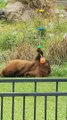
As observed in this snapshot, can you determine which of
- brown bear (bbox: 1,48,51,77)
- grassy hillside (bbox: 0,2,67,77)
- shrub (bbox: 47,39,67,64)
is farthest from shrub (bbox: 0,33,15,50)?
brown bear (bbox: 1,48,51,77)

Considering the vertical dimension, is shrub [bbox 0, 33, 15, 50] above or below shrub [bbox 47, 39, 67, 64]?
below

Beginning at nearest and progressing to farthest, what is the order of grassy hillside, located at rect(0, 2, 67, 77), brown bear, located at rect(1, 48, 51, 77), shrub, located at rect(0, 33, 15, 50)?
brown bear, located at rect(1, 48, 51, 77) → grassy hillside, located at rect(0, 2, 67, 77) → shrub, located at rect(0, 33, 15, 50)

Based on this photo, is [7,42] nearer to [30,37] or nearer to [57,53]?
[30,37]

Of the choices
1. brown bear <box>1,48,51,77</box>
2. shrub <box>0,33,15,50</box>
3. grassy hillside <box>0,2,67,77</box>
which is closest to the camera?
brown bear <box>1,48,51,77</box>

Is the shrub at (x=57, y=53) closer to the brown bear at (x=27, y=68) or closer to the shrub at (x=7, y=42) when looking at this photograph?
the brown bear at (x=27, y=68)

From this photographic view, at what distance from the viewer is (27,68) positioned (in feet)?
38.5

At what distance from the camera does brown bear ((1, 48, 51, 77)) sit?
1159 cm

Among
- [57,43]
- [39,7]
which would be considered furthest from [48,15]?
[57,43]

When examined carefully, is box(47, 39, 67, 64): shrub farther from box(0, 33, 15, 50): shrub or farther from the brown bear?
box(0, 33, 15, 50): shrub

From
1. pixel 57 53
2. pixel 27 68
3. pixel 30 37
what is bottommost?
pixel 30 37

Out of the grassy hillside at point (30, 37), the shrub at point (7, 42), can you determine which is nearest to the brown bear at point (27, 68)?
the grassy hillside at point (30, 37)

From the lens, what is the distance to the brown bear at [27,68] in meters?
11.6

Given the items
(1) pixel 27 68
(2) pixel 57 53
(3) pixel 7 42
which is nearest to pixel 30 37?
(3) pixel 7 42

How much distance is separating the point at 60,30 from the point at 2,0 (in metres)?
4.99
